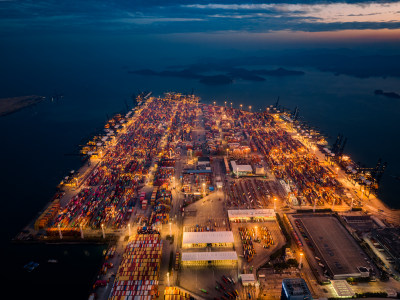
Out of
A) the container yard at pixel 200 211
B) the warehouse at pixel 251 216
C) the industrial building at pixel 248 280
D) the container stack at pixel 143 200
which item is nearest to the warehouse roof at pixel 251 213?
the warehouse at pixel 251 216

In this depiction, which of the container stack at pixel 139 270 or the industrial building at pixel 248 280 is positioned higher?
the industrial building at pixel 248 280

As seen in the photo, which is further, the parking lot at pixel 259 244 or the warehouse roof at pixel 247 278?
the parking lot at pixel 259 244

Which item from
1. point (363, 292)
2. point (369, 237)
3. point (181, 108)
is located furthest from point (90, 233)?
point (181, 108)

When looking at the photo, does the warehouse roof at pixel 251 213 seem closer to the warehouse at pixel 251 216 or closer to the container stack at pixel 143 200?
the warehouse at pixel 251 216

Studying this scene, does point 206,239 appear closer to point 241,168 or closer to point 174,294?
point 174,294

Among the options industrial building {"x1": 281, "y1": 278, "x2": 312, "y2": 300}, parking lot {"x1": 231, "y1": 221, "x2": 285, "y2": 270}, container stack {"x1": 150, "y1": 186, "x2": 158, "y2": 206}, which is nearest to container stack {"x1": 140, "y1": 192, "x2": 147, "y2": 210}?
container stack {"x1": 150, "y1": 186, "x2": 158, "y2": 206}

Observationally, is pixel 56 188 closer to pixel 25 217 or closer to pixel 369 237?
pixel 25 217

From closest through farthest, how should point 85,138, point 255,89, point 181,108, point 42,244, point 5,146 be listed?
point 42,244
point 5,146
point 85,138
point 181,108
point 255,89

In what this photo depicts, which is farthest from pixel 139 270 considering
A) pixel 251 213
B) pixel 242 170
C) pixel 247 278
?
pixel 242 170
